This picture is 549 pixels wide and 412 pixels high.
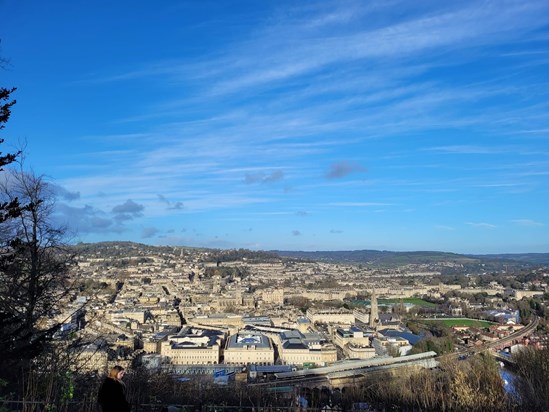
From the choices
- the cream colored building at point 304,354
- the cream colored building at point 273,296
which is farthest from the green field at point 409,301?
the cream colored building at point 304,354

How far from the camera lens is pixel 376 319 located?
128 ft

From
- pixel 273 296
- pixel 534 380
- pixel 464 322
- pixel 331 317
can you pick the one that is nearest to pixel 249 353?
pixel 534 380

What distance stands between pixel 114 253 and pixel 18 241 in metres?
88.2

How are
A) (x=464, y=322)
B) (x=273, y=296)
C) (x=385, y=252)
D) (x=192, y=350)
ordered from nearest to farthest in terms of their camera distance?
(x=192, y=350), (x=464, y=322), (x=273, y=296), (x=385, y=252)

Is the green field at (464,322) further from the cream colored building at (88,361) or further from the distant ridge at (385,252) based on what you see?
the distant ridge at (385,252)

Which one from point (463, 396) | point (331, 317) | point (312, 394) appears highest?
point (463, 396)

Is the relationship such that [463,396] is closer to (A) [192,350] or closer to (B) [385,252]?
(A) [192,350]

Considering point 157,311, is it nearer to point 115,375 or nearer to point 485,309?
point 485,309

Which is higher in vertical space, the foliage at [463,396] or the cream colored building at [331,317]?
the foliage at [463,396]

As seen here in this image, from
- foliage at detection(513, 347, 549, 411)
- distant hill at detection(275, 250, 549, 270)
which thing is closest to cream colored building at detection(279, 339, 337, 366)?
foliage at detection(513, 347, 549, 411)

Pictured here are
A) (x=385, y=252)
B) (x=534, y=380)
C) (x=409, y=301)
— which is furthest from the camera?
(x=385, y=252)

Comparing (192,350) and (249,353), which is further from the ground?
(192,350)

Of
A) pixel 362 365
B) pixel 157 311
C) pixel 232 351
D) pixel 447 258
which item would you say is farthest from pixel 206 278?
pixel 447 258

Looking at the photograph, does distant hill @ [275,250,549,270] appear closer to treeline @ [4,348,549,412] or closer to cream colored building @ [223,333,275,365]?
cream colored building @ [223,333,275,365]
